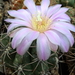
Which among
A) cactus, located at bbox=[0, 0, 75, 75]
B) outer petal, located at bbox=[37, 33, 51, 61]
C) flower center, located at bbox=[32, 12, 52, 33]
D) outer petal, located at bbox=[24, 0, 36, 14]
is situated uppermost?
outer petal, located at bbox=[24, 0, 36, 14]

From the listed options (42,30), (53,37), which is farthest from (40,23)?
(53,37)

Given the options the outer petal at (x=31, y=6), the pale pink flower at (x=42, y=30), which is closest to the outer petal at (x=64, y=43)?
the pale pink flower at (x=42, y=30)

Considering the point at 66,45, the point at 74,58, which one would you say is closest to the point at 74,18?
the point at 74,58

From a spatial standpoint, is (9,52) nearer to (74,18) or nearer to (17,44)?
(17,44)

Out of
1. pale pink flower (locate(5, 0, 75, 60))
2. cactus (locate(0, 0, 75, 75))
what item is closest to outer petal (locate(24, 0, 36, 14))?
pale pink flower (locate(5, 0, 75, 60))

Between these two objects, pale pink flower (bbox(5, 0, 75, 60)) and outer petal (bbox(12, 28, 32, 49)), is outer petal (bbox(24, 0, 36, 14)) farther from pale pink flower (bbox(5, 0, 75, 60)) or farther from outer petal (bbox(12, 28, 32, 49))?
outer petal (bbox(12, 28, 32, 49))

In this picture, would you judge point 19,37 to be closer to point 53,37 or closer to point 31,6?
point 53,37

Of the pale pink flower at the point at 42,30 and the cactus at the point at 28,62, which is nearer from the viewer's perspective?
the pale pink flower at the point at 42,30

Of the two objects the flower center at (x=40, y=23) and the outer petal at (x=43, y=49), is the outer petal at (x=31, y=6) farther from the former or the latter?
the outer petal at (x=43, y=49)
